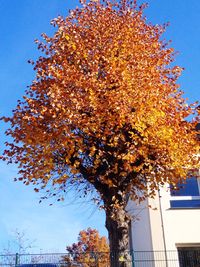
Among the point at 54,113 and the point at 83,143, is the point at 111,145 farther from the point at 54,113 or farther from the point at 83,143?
the point at 54,113

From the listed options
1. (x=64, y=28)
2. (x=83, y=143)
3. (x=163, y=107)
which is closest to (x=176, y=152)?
(x=163, y=107)

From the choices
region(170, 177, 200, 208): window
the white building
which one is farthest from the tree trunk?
region(170, 177, 200, 208): window

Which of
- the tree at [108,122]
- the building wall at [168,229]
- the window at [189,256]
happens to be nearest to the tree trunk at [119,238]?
the tree at [108,122]

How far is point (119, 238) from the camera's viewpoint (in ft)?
42.1

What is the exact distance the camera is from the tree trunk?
12562 mm

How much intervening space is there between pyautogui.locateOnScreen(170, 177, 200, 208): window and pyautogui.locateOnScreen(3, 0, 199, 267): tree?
5.83 m

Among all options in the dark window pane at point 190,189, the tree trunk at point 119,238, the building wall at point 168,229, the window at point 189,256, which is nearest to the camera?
the tree trunk at point 119,238

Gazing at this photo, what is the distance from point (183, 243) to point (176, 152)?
26.1 feet

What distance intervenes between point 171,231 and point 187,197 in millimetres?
2261

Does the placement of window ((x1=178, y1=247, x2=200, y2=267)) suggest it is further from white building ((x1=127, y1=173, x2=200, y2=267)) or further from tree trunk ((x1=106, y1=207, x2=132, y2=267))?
tree trunk ((x1=106, y1=207, x2=132, y2=267))

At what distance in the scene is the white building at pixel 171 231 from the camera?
1850 cm

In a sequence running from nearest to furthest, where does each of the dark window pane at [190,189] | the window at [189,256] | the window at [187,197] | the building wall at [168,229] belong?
the window at [189,256] → the building wall at [168,229] → the window at [187,197] → the dark window pane at [190,189]

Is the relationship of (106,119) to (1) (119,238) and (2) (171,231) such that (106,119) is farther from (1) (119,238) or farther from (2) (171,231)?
(2) (171,231)

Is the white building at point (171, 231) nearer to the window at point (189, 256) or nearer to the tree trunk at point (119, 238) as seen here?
the window at point (189, 256)
